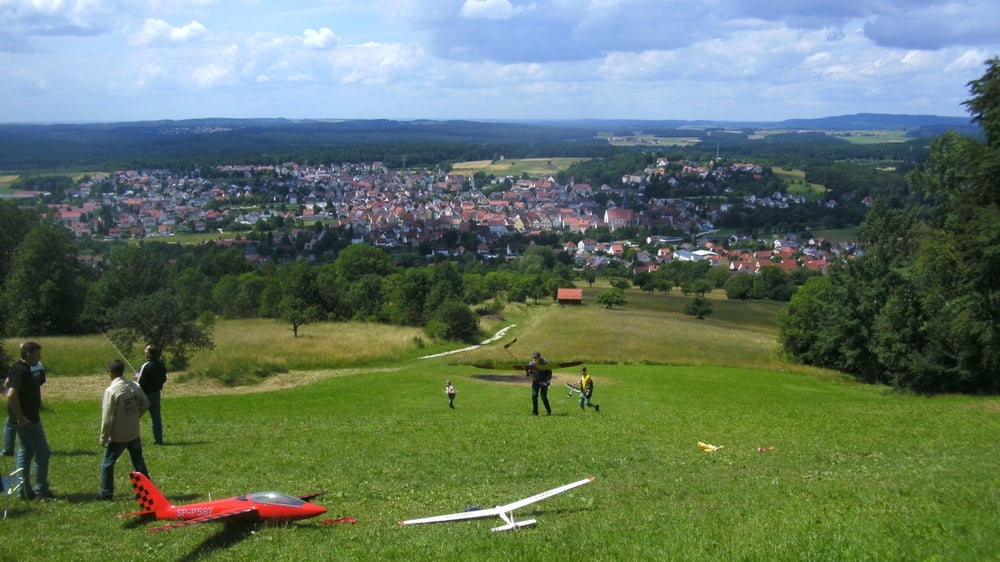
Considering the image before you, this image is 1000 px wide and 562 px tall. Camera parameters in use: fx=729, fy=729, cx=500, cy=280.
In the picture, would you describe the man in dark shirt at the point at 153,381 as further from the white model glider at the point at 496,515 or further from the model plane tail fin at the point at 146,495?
the white model glider at the point at 496,515

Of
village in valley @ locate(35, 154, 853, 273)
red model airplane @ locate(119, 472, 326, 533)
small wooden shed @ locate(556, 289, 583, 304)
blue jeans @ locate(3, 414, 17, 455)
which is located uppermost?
red model airplane @ locate(119, 472, 326, 533)

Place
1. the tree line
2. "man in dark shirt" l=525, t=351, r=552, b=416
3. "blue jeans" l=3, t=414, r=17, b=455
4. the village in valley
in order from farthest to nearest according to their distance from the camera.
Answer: the village in valley, the tree line, "man in dark shirt" l=525, t=351, r=552, b=416, "blue jeans" l=3, t=414, r=17, b=455

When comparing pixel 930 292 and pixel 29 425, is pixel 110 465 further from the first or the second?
pixel 930 292

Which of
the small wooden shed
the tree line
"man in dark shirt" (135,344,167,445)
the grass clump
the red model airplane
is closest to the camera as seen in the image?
the red model airplane

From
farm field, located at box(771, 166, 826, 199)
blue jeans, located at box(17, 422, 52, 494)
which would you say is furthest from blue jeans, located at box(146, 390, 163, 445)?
farm field, located at box(771, 166, 826, 199)

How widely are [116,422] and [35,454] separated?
1229 millimetres

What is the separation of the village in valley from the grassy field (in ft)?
276

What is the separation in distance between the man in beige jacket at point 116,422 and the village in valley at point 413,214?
9703cm

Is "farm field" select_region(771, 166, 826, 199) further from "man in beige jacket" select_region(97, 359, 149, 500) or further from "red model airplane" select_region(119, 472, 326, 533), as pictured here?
"red model airplane" select_region(119, 472, 326, 533)

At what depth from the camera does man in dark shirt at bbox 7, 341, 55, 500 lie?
10.9m

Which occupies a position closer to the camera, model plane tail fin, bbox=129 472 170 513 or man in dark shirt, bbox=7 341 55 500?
model plane tail fin, bbox=129 472 170 513

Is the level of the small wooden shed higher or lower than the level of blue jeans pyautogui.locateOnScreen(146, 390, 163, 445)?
lower

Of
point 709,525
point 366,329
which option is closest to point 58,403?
point 709,525

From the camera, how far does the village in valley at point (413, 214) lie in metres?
119
